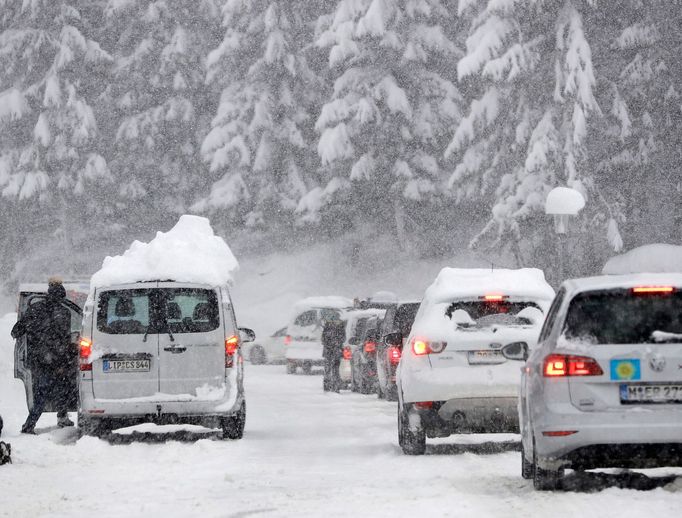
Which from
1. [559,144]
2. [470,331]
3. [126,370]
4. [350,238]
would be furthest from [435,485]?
[350,238]

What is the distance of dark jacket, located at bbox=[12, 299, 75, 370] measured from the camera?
683 inches

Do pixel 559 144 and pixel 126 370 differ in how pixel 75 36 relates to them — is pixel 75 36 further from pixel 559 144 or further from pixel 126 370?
pixel 126 370

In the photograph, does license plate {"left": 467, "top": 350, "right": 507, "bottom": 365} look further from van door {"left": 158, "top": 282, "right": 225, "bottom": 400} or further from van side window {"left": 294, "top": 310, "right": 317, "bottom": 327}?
van side window {"left": 294, "top": 310, "right": 317, "bottom": 327}

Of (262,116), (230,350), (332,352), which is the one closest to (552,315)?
(230,350)

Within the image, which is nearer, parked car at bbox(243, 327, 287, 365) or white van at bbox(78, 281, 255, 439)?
white van at bbox(78, 281, 255, 439)

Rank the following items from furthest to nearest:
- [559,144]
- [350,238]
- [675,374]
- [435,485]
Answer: [350,238] → [559,144] → [435,485] → [675,374]

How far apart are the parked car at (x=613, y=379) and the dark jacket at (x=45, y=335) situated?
899 cm

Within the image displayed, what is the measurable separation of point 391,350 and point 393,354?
71 millimetres

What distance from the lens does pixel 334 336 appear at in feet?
93.1

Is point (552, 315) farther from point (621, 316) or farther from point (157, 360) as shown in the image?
point (157, 360)

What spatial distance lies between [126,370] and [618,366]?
7.52 meters

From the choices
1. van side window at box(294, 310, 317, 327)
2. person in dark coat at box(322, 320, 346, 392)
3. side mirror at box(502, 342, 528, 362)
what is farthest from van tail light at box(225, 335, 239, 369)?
van side window at box(294, 310, 317, 327)

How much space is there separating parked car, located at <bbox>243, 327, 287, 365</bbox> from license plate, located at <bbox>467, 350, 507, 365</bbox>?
27.0 metres

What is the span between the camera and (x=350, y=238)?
51.4 metres
